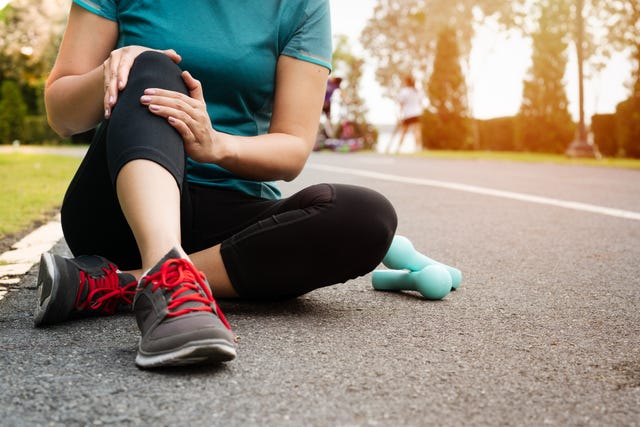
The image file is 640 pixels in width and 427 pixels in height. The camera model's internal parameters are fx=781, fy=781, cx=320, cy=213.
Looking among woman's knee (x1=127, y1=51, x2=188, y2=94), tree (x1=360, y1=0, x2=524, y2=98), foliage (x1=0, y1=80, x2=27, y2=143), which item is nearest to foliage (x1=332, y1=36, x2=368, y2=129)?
tree (x1=360, y1=0, x2=524, y2=98)

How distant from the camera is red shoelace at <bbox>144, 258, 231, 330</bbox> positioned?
5.12 ft

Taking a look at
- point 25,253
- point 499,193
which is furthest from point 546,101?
point 25,253

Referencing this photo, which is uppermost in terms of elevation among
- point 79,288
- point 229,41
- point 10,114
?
point 10,114

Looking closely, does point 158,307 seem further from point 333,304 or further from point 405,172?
point 405,172

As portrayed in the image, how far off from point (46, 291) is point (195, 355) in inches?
22.8

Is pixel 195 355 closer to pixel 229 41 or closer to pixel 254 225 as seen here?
pixel 254 225

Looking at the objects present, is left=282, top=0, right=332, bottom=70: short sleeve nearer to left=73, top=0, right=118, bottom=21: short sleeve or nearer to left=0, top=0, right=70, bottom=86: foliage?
left=73, top=0, right=118, bottom=21: short sleeve

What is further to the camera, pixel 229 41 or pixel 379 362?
pixel 229 41

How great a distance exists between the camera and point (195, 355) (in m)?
1.47

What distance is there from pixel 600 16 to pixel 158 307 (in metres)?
22.7

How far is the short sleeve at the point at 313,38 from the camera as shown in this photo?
7.24 feet

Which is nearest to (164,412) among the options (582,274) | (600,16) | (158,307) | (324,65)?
(158,307)

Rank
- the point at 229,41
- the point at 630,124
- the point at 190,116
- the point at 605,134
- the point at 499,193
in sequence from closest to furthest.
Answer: the point at 190,116, the point at 229,41, the point at 499,193, the point at 630,124, the point at 605,134

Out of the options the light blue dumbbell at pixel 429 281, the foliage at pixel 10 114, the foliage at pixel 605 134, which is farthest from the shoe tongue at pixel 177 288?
the foliage at pixel 10 114
